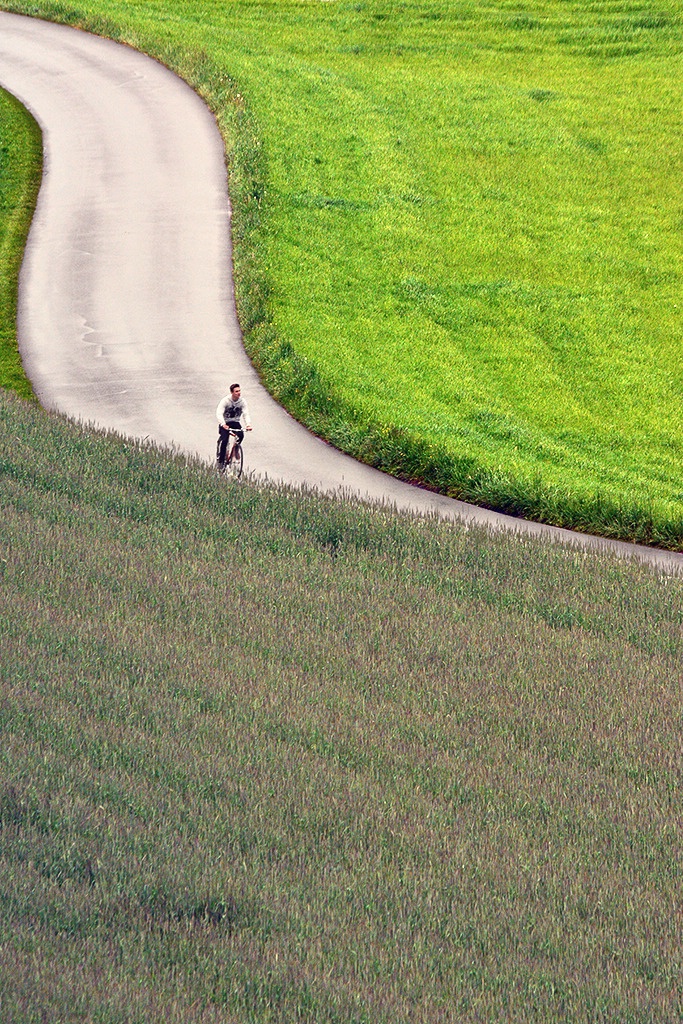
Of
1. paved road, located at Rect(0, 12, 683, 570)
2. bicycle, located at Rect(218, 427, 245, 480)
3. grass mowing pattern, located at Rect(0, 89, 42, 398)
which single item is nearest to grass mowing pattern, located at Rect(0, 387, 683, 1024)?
paved road, located at Rect(0, 12, 683, 570)

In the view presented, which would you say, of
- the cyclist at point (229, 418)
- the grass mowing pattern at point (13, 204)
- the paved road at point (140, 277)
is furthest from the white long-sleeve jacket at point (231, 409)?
the grass mowing pattern at point (13, 204)

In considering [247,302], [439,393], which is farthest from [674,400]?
[247,302]

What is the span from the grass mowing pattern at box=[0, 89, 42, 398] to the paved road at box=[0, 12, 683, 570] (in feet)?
1.09

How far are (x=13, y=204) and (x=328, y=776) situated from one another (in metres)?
29.2

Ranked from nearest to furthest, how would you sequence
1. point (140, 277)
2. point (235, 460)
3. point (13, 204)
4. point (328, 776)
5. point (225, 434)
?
point (328, 776), point (225, 434), point (235, 460), point (140, 277), point (13, 204)

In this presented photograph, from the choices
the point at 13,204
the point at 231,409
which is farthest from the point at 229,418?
the point at 13,204

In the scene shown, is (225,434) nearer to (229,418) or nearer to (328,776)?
(229,418)

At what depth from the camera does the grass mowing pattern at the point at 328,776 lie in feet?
21.3

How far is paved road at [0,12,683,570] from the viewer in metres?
22.7

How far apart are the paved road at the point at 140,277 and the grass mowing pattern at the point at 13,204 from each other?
0.33 metres

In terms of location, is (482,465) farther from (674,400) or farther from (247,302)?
(247,302)

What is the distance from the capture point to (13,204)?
3456cm

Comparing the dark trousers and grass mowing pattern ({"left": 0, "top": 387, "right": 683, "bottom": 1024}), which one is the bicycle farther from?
grass mowing pattern ({"left": 0, "top": 387, "right": 683, "bottom": 1024})

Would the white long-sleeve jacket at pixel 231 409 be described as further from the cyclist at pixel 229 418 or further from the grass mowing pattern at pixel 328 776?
the grass mowing pattern at pixel 328 776
